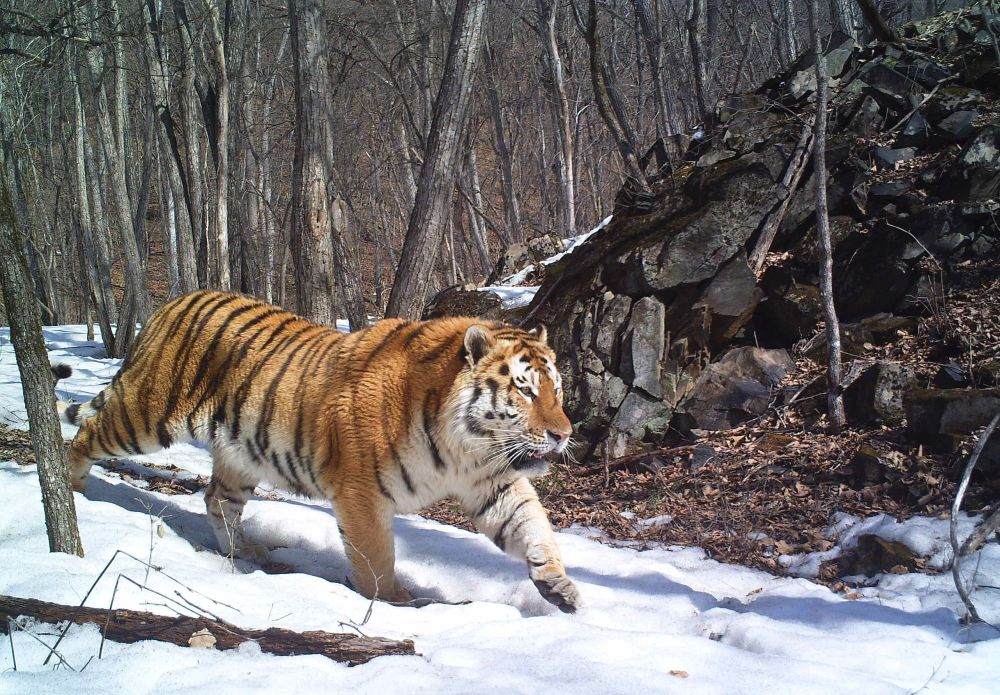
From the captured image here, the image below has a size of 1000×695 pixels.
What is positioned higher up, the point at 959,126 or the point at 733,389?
the point at 959,126

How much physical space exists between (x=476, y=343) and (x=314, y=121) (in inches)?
129

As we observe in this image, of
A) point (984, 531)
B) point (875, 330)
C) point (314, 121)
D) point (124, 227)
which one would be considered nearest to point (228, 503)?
point (314, 121)

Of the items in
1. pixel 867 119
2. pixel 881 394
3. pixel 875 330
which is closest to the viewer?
pixel 881 394

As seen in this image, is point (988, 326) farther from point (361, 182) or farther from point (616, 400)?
point (361, 182)

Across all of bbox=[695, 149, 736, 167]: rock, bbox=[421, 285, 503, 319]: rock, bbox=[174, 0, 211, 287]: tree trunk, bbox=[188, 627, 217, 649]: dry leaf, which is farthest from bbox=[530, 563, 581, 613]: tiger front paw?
bbox=[174, 0, 211, 287]: tree trunk

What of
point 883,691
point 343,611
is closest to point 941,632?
point 883,691

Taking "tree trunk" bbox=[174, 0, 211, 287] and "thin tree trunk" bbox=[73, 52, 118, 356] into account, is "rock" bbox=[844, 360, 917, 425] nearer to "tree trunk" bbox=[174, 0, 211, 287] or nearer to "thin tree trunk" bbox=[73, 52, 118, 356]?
"tree trunk" bbox=[174, 0, 211, 287]

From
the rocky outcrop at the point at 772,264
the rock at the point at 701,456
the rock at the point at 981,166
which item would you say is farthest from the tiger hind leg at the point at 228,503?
the rock at the point at 981,166

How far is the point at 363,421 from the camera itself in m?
3.59

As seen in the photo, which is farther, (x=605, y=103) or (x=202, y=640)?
(x=605, y=103)

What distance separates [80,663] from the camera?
2246mm

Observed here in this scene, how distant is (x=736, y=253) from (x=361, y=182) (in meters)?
17.6

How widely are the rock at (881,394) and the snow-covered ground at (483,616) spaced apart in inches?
48.5

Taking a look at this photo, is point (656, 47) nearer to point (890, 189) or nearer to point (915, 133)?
point (915, 133)
